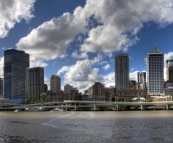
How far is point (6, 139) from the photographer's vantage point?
196 ft

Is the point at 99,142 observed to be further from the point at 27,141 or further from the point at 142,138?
the point at 27,141

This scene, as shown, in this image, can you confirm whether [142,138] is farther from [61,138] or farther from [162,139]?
[61,138]

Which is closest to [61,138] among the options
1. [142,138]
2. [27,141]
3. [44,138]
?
[44,138]

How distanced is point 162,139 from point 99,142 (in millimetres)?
Answer: 12383

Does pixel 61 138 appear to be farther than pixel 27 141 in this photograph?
Yes

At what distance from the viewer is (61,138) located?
60.0 m

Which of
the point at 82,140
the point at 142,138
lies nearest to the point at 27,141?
the point at 82,140

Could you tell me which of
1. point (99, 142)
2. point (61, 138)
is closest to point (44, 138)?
point (61, 138)

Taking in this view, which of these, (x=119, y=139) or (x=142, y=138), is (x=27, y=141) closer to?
(x=119, y=139)

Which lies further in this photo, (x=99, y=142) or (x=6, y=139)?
(x=6, y=139)

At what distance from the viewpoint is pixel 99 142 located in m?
54.1

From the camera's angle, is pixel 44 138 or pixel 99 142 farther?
pixel 44 138

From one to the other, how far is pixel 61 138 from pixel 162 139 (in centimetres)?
1987

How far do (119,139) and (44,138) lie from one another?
15.1 metres
